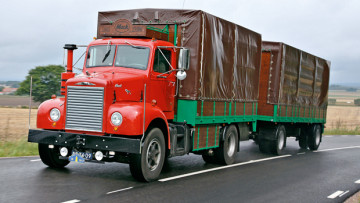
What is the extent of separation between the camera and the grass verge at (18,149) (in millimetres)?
13117

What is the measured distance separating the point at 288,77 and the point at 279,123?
1.79m

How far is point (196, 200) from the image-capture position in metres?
8.08

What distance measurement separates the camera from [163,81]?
1075cm

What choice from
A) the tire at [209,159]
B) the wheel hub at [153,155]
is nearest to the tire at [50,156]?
the wheel hub at [153,155]

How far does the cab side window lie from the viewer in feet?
34.6

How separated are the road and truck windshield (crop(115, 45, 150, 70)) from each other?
2381 millimetres

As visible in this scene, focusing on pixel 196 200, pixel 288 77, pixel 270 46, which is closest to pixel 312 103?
pixel 288 77

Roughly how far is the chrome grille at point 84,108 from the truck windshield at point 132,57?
1238mm

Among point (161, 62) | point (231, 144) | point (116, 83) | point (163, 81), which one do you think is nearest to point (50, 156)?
point (116, 83)

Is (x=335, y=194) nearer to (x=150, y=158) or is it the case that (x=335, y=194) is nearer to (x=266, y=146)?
(x=150, y=158)

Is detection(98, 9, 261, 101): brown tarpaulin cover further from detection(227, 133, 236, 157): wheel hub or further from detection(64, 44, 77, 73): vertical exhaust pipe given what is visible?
detection(227, 133, 236, 157): wheel hub

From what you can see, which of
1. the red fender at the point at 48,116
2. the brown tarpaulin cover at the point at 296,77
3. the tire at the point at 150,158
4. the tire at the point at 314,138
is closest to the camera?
the tire at the point at 150,158

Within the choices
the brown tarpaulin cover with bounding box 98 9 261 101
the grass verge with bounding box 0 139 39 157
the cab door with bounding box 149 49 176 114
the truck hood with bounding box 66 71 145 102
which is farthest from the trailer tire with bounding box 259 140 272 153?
the truck hood with bounding box 66 71 145 102

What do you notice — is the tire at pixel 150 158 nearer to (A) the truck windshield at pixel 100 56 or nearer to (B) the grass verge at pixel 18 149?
(A) the truck windshield at pixel 100 56
